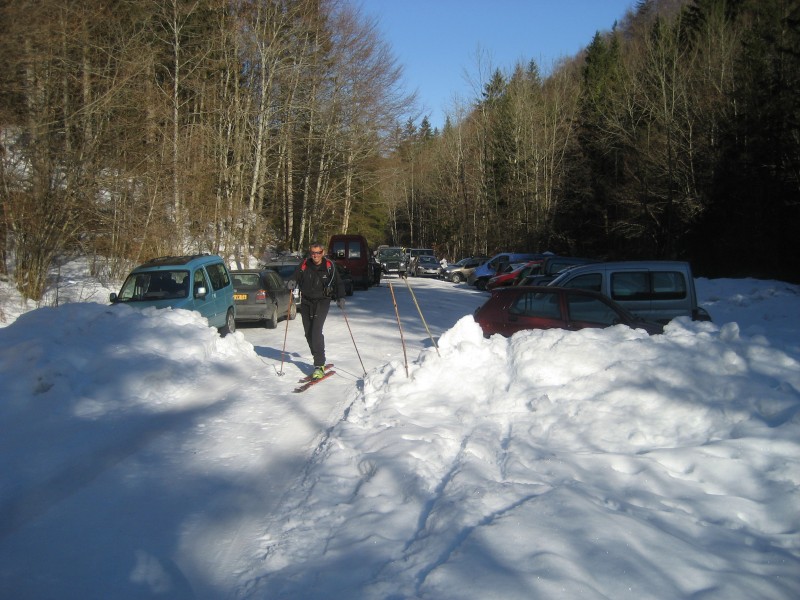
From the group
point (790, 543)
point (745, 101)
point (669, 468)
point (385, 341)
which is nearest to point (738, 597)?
point (790, 543)

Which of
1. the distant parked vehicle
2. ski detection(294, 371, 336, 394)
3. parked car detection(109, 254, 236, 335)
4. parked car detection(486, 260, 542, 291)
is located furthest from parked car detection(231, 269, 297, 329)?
the distant parked vehicle

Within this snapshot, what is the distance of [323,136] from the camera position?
38.7 m

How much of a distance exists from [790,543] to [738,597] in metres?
1.04

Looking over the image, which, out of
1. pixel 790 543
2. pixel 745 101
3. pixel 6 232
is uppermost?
pixel 745 101

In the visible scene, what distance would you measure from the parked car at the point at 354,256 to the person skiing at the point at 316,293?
20718 millimetres

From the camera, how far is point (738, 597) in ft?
12.3

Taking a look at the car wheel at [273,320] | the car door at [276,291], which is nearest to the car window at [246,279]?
the car door at [276,291]

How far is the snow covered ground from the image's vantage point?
13.2 ft

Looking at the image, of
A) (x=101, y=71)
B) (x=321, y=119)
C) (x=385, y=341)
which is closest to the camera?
(x=385, y=341)

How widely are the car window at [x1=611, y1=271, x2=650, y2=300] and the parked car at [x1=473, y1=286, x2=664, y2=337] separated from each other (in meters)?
1.94

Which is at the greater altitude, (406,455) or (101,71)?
(101,71)

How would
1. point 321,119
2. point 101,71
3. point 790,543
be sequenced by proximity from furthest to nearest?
point 321,119 → point 101,71 → point 790,543

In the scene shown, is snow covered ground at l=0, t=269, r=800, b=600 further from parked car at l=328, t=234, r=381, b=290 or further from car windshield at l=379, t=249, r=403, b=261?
car windshield at l=379, t=249, r=403, b=261

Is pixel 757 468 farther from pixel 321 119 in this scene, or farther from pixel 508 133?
pixel 508 133
